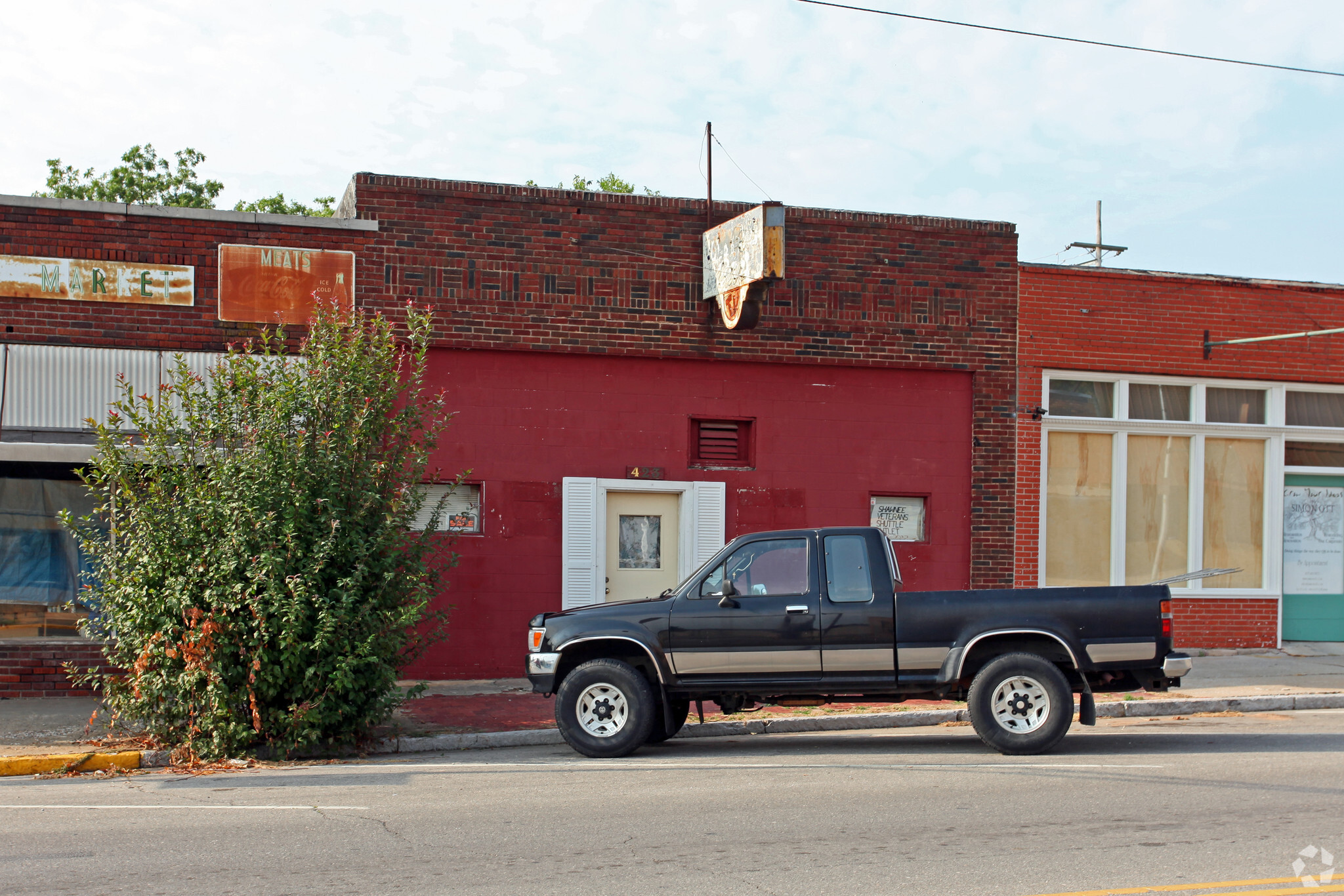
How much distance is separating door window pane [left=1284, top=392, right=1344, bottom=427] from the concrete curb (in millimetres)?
5197

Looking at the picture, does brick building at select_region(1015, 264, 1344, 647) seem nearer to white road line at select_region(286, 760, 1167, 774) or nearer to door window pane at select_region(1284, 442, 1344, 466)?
door window pane at select_region(1284, 442, 1344, 466)

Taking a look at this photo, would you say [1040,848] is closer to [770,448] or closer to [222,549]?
[222,549]

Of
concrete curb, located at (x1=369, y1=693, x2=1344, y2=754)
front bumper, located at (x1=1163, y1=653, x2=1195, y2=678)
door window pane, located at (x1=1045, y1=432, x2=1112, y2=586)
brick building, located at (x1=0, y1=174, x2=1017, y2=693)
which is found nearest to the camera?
front bumper, located at (x1=1163, y1=653, x2=1195, y2=678)

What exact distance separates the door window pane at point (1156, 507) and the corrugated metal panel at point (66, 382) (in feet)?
40.5

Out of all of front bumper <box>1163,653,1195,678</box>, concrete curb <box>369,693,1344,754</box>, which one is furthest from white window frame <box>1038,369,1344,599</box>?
front bumper <box>1163,653,1195,678</box>

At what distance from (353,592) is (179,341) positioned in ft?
16.1

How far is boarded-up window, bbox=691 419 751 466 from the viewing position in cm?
1456

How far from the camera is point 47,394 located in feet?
41.7

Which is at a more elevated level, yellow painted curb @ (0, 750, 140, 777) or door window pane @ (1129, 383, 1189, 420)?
door window pane @ (1129, 383, 1189, 420)

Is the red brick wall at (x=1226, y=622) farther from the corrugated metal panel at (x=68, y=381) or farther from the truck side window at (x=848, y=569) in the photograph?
the corrugated metal panel at (x=68, y=381)

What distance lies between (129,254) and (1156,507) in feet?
43.6

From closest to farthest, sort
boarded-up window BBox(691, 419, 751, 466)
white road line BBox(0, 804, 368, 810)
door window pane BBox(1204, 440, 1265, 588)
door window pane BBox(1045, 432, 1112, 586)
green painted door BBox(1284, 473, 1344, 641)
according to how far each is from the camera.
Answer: white road line BBox(0, 804, 368, 810), boarded-up window BBox(691, 419, 751, 466), door window pane BBox(1045, 432, 1112, 586), door window pane BBox(1204, 440, 1265, 588), green painted door BBox(1284, 473, 1344, 641)

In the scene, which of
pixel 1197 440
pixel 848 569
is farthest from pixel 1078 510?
pixel 848 569

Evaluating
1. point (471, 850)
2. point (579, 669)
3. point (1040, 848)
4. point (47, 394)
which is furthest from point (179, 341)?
point (1040, 848)
